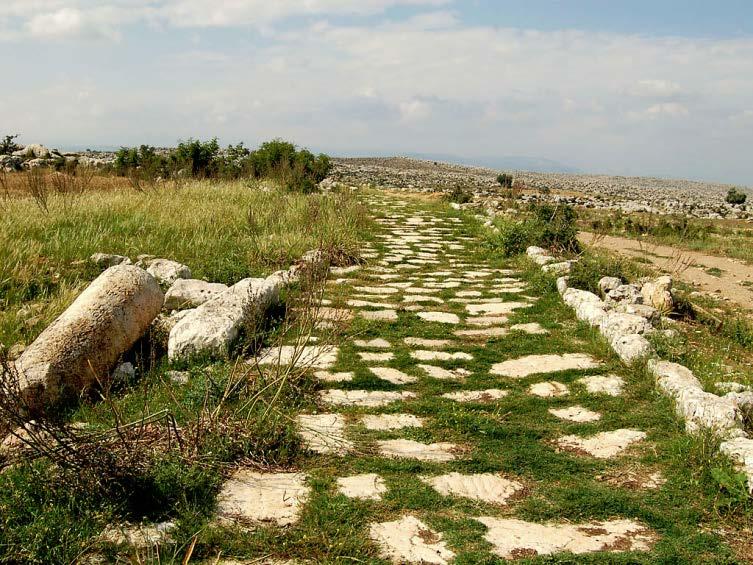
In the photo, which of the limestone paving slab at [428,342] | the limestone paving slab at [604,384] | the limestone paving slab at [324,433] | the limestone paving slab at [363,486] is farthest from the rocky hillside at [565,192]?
the limestone paving slab at [363,486]

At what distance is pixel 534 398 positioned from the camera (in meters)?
→ 4.09

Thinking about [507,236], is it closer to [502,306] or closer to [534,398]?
[502,306]

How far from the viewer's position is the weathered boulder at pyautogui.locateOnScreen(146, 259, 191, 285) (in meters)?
6.17

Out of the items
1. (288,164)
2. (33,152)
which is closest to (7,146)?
(33,152)

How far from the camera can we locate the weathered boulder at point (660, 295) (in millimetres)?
6625

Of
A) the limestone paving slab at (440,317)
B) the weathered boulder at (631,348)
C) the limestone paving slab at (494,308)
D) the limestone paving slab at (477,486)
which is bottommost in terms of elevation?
the limestone paving slab at (477,486)

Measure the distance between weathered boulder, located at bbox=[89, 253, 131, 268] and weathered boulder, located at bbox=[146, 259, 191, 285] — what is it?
30cm

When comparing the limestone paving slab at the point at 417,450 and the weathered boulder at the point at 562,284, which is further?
the weathered boulder at the point at 562,284

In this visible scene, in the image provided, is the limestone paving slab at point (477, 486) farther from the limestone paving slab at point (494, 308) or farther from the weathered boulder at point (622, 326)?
the limestone paving slab at point (494, 308)

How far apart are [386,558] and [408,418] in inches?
56.3

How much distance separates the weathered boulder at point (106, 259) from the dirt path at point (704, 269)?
23.0 ft

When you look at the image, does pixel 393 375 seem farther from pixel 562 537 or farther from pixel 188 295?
pixel 188 295

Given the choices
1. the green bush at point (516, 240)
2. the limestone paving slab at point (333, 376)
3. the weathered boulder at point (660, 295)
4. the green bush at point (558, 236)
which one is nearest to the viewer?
the limestone paving slab at point (333, 376)

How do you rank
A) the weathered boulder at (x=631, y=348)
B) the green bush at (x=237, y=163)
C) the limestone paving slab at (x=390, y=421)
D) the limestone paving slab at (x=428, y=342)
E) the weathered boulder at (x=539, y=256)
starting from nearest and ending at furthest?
1. the limestone paving slab at (x=390, y=421)
2. the weathered boulder at (x=631, y=348)
3. the limestone paving slab at (x=428, y=342)
4. the weathered boulder at (x=539, y=256)
5. the green bush at (x=237, y=163)
